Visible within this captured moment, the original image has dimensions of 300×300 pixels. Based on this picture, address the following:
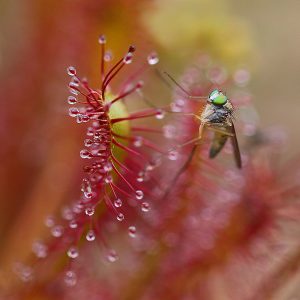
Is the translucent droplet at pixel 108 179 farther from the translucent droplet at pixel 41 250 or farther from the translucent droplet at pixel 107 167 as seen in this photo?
the translucent droplet at pixel 41 250

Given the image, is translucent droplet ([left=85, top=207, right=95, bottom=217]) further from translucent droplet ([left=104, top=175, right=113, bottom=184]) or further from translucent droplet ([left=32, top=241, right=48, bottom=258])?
translucent droplet ([left=32, top=241, right=48, bottom=258])

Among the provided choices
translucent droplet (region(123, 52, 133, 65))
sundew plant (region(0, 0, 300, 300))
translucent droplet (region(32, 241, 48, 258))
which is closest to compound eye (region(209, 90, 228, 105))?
sundew plant (region(0, 0, 300, 300))

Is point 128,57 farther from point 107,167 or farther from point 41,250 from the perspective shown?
point 41,250

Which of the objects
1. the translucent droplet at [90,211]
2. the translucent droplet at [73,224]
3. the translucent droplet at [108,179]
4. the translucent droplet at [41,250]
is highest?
the translucent droplet at [108,179]

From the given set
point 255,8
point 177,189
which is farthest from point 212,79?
point 255,8

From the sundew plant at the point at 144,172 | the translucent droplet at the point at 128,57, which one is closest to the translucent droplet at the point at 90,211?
the sundew plant at the point at 144,172

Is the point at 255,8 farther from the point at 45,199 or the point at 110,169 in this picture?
the point at 110,169

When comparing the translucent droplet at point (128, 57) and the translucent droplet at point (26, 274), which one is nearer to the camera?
the translucent droplet at point (128, 57)

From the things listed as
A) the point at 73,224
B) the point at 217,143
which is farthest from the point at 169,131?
the point at 73,224
